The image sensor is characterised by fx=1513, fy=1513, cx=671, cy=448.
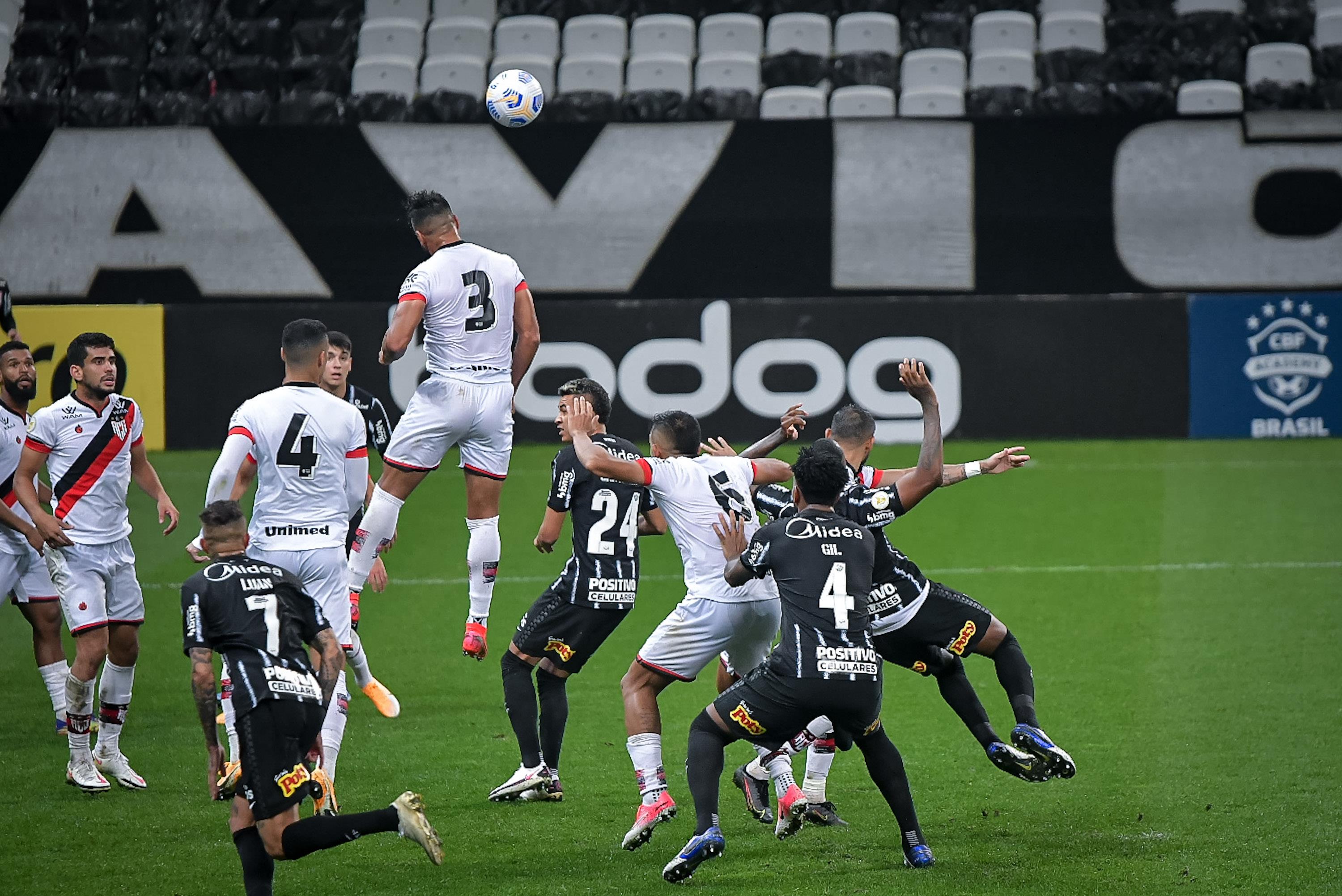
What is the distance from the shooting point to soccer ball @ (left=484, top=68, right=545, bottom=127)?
10.2 metres

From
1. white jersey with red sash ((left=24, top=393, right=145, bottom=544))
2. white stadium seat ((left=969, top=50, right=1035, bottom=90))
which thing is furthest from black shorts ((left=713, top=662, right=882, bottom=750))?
white stadium seat ((left=969, top=50, right=1035, bottom=90))

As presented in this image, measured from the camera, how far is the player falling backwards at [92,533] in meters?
8.13

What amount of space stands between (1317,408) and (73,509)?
1705 cm

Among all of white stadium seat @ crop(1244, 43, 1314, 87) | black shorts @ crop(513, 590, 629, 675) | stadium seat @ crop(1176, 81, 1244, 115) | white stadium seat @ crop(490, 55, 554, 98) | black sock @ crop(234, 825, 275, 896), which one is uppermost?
white stadium seat @ crop(490, 55, 554, 98)

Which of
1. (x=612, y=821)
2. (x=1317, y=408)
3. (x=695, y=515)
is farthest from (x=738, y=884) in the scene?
(x=1317, y=408)

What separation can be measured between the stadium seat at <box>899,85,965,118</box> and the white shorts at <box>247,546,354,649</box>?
16563mm

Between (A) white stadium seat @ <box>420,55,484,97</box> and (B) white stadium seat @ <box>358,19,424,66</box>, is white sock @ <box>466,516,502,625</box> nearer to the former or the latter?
(A) white stadium seat @ <box>420,55,484,97</box>

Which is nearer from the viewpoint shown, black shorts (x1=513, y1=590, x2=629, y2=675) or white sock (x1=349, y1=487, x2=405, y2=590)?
black shorts (x1=513, y1=590, x2=629, y2=675)

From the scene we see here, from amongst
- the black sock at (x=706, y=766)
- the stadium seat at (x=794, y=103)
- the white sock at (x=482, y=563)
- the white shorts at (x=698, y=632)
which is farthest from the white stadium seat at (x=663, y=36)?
the black sock at (x=706, y=766)

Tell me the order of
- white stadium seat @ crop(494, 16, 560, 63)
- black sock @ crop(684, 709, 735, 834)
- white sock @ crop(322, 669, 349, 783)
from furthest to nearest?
white stadium seat @ crop(494, 16, 560, 63) < white sock @ crop(322, 669, 349, 783) < black sock @ crop(684, 709, 735, 834)

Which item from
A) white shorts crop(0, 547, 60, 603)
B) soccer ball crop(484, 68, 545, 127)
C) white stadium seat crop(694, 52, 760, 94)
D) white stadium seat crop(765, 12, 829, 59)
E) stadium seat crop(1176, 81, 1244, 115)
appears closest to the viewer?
white shorts crop(0, 547, 60, 603)

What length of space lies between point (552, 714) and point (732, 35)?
1772 centimetres

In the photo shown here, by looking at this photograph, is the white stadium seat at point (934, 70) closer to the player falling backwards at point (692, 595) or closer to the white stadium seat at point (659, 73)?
the white stadium seat at point (659, 73)

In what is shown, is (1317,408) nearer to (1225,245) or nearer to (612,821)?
(1225,245)
